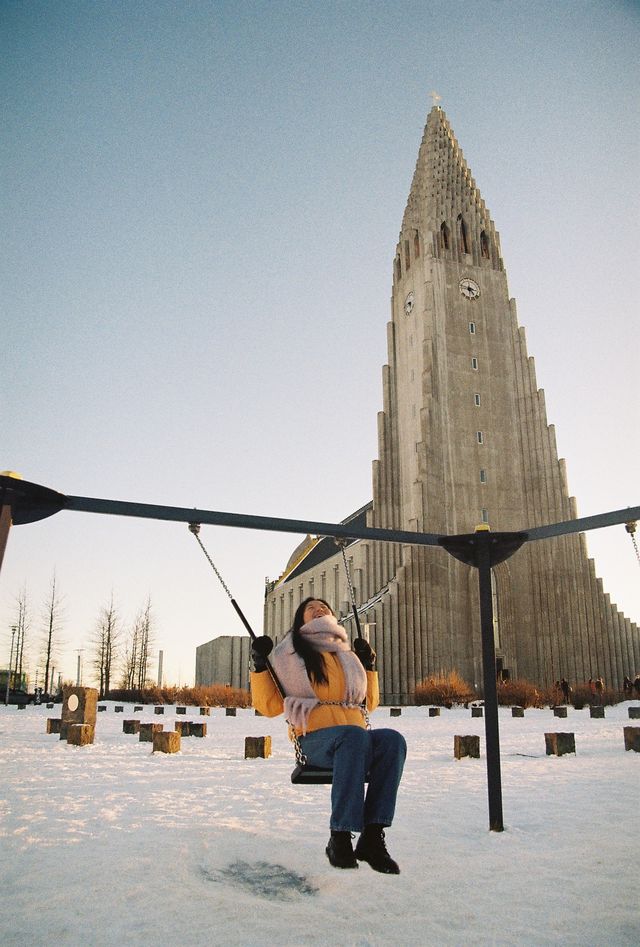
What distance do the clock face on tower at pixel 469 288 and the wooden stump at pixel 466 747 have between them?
41.6m

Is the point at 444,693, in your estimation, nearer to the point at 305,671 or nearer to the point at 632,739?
the point at 632,739

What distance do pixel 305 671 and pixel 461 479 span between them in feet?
132

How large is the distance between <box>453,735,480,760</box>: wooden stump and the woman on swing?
6782mm

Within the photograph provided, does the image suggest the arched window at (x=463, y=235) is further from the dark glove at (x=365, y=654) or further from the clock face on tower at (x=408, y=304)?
the dark glove at (x=365, y=654)

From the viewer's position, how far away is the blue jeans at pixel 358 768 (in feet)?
14.2

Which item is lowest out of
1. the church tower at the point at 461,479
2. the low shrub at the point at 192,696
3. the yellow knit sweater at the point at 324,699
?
the low shrub at the point at 192,696

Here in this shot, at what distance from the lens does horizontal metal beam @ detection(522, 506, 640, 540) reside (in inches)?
245

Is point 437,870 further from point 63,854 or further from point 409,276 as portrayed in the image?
point 409,276

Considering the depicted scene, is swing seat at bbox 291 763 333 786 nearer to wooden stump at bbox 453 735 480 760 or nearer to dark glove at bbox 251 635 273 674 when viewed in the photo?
dark glove at bbox 251 635 273 674

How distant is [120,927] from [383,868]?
5.26 ft

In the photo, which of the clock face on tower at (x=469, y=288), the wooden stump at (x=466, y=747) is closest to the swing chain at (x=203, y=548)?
the wooden stump at (x=466, y=747)

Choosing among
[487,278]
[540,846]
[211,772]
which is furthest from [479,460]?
[540,846]

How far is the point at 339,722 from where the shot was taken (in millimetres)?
4730

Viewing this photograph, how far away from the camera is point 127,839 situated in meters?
5.27
